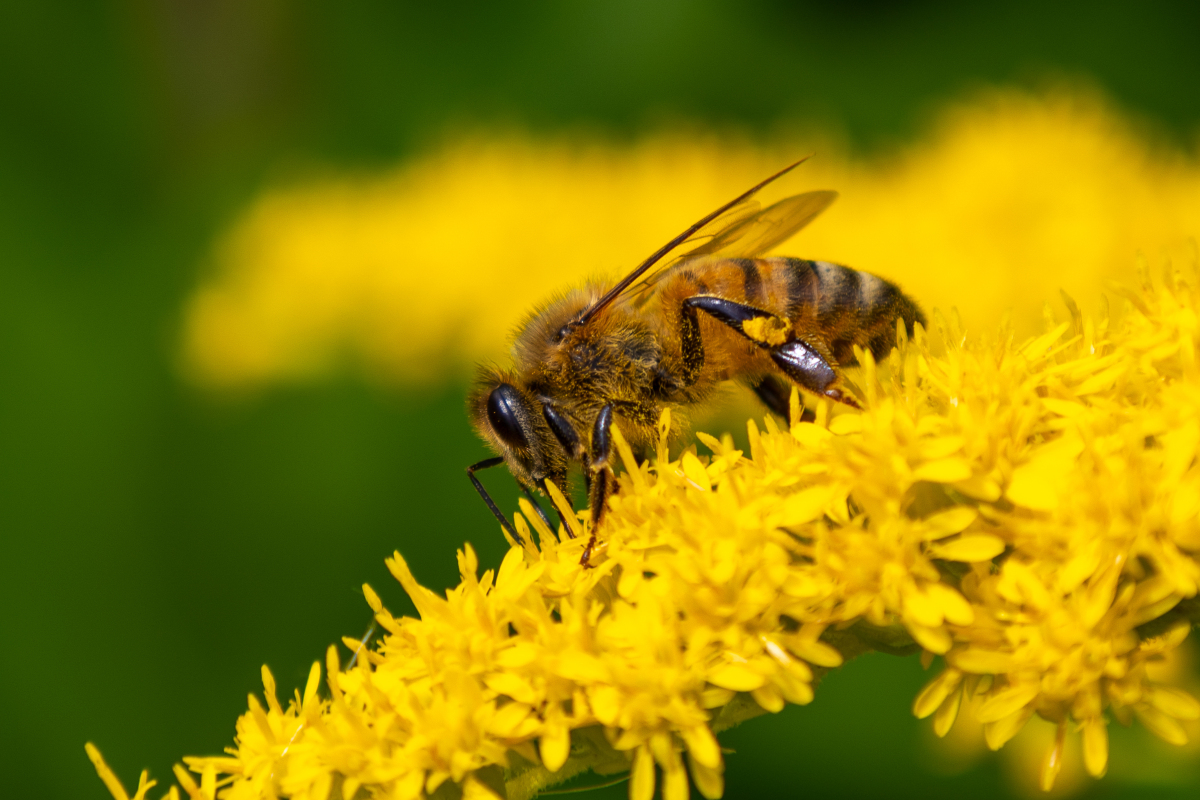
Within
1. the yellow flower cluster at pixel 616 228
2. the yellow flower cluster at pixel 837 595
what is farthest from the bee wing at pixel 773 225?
the yellow flower cluster at pixel 616 228

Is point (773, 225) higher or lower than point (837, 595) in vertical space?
higher

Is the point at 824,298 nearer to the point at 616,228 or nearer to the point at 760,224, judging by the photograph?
the point at 760,224

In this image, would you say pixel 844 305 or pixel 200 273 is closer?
pixel 844 305

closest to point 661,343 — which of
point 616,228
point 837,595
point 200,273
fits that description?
point 837,595

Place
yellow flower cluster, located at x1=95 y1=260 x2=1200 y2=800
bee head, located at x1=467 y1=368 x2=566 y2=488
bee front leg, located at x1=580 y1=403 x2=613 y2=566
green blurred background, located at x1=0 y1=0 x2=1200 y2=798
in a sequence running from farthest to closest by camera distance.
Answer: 1. green blurred background, located at x1=0 y1=0 x2=1200 y2=798
2. bee head, located at x1=467 y1=368 x2=566 y2=488
3. bee front leg, located at x1=580 y1=403 x2=613 y2=566
4. yellow flower cluster, located at x1=95 y1=260 x2=1200 y2=800

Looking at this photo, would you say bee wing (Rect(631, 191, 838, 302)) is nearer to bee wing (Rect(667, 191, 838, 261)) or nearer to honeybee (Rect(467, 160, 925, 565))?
bee wing (Rect(667, 191, 838, 261))

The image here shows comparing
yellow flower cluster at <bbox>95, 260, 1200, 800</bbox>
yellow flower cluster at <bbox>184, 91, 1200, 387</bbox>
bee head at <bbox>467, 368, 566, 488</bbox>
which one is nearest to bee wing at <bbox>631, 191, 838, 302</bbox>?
bee head at <bbox>467, 368, 566, 488</bbox>

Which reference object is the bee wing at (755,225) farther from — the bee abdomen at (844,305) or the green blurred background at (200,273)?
the green blurred background at (200,273)

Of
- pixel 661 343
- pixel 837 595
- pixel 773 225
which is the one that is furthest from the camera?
pixel 773 225
